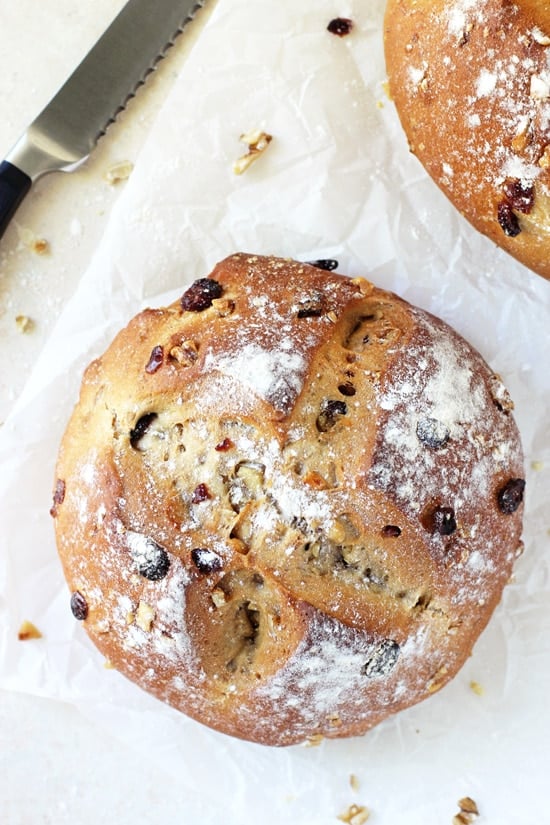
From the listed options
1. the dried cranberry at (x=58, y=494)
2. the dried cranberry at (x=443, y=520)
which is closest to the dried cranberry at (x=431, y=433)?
the dried cranberry at (x=443, y=520)

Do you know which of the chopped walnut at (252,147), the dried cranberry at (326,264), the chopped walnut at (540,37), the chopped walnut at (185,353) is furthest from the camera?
the chopped walnut at (252,147)

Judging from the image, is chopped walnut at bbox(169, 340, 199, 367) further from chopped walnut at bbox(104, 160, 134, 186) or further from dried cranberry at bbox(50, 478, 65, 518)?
chopped walnut at bbox(104, 160, 134, 186)

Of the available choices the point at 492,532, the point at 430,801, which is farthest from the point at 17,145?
the point at 430,801

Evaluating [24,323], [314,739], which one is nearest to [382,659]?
[314,739]

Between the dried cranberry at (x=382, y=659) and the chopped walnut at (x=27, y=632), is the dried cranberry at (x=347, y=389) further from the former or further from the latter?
the chopped walnut at (x=27, y=632)

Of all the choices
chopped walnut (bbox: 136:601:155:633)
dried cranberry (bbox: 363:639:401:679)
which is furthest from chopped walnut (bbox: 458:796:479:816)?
chopped walnut (bbox: 136:601:155:633)

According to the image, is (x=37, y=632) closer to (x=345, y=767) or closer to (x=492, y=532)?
(x=345, y=767)

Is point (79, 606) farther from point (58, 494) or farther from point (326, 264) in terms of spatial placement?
point (326, 264)
